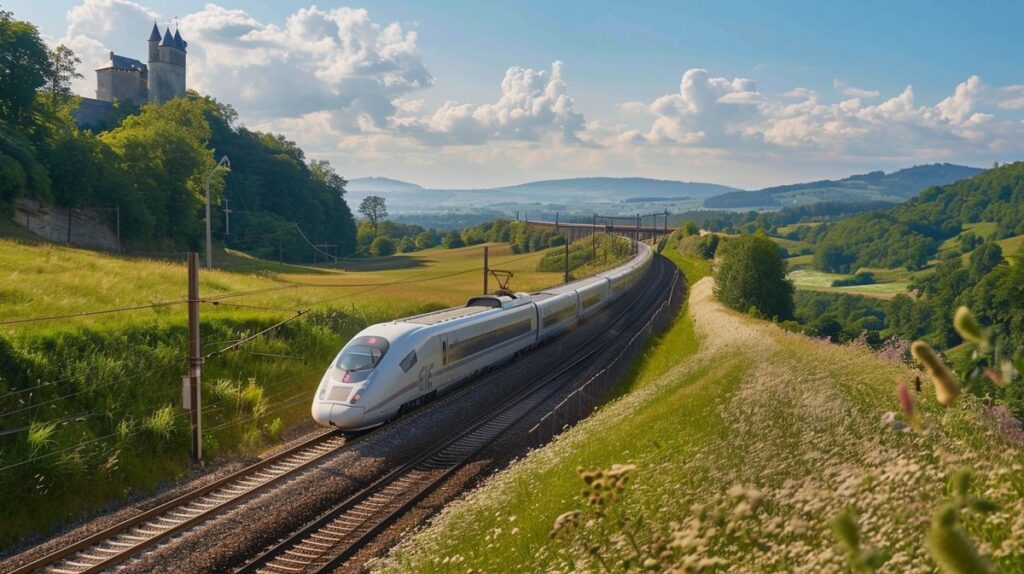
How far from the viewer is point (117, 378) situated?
22203 millimetres

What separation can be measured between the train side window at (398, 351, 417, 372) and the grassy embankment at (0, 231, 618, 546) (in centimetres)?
464

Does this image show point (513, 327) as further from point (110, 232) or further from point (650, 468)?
point (110, 232)

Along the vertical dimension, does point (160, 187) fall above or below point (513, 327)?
above

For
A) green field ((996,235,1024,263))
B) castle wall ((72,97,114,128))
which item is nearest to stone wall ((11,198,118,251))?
castle wall ((72,97,114,128))

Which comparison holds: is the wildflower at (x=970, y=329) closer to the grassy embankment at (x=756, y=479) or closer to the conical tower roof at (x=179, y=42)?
the grassy embankment at (x=756, y=479)

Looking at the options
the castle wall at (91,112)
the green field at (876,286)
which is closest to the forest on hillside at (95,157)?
the castle wall at (91,112)

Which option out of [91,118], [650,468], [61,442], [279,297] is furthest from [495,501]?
[91,118]

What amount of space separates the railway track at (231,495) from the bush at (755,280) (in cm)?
2972

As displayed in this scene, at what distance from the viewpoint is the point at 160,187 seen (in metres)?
63.9

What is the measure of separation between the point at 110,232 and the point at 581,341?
41522 millimetres

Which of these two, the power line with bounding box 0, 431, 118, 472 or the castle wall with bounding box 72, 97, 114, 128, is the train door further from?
the castle wall with bounding box 72, 97, 114, 128

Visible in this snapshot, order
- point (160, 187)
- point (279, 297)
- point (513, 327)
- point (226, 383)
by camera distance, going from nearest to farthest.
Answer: point (226, 383) < point (513, 327) < point (279, 297) < point (160, 187)

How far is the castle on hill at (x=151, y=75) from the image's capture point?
146 metres

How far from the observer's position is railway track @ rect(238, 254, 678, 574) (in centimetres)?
1522
